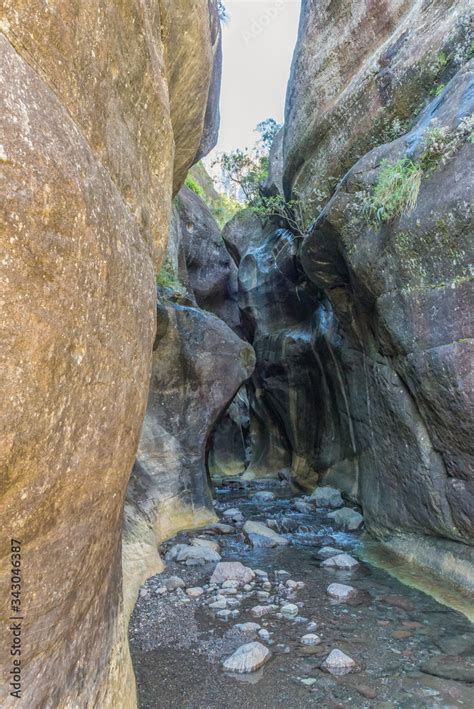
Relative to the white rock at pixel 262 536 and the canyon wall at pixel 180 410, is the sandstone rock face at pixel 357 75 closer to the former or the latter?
the canyon wall at pixel 180 410

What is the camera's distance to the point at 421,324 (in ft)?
22.4

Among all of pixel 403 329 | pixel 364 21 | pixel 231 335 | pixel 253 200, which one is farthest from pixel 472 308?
pixel 253 200

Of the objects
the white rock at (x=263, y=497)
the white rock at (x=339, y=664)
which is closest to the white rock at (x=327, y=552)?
the white rock at (x=339, y=664)

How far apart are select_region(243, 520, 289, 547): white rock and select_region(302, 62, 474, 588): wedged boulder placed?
1785 millimetres

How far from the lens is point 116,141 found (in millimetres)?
3162

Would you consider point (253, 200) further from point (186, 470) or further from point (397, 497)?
point (397, 497)

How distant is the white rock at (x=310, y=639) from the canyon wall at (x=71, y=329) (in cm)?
201

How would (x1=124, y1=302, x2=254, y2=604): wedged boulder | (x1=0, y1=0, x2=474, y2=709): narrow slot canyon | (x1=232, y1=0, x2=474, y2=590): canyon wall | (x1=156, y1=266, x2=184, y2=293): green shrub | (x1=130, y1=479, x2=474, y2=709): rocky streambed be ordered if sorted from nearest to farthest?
(x1=0, y1=0, x2=474, y2=709): narrow slot canyon → (x1=130, y1=479, x2=474, y2=709): rocky streambed → (x1=232, y1=0, x2=474, y2=590): canyon wall → (x1=124, y1=302, x2=254, y2=604): wedged boulder → (x1=156, y1=266, x2=184, y2=293): green shrub

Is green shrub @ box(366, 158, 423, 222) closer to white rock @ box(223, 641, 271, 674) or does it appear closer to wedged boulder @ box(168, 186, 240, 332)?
white rock @ box(223, 641, 271, 674)

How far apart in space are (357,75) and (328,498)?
10153 mm

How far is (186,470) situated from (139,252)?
7.55m

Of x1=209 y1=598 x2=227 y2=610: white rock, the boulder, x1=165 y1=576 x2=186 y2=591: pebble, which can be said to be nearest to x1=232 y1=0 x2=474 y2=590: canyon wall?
the boulder

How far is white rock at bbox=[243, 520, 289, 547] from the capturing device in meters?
8.55

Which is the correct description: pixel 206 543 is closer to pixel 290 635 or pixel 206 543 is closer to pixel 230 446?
pixel 290 635
